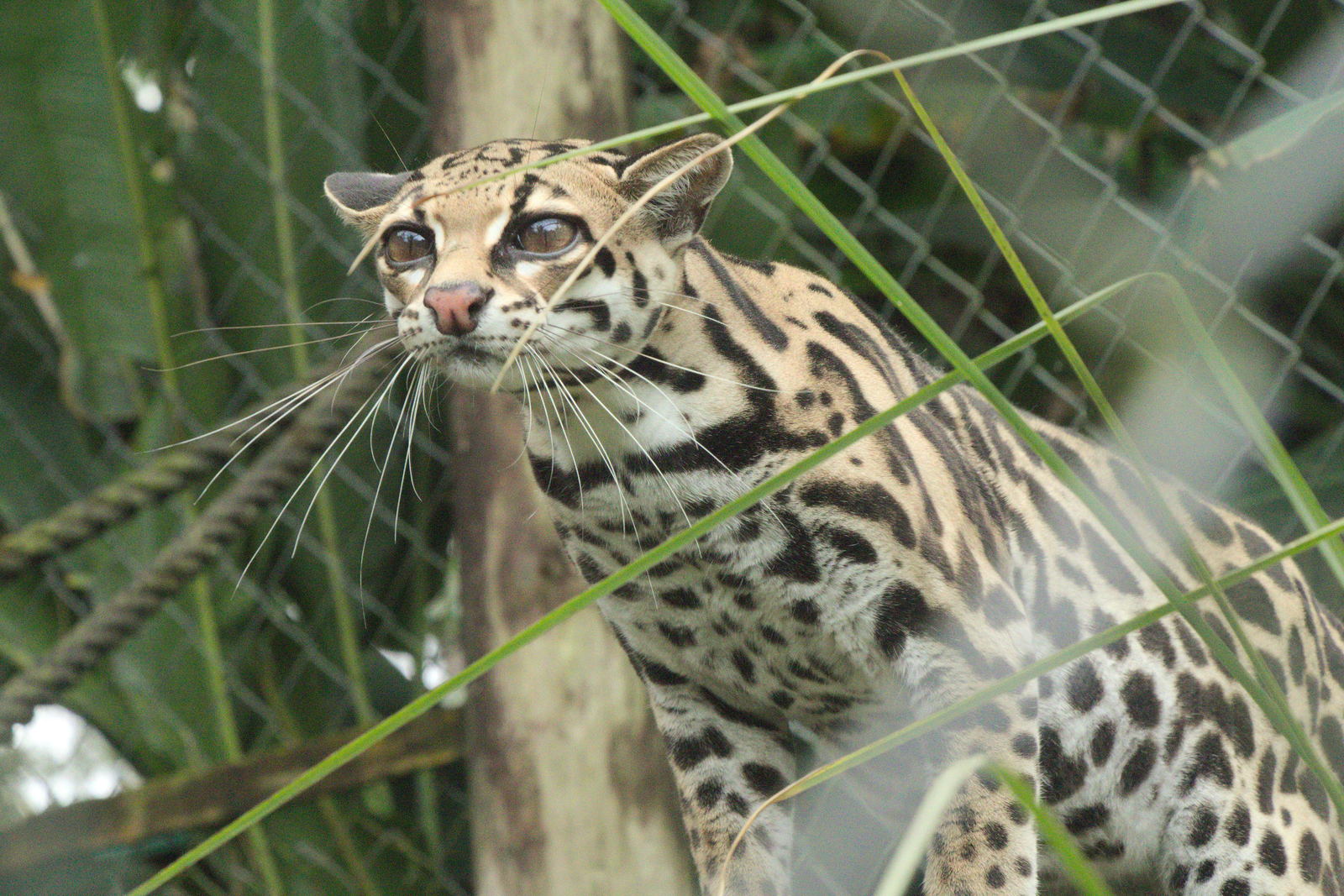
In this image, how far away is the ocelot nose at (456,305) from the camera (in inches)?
53.7

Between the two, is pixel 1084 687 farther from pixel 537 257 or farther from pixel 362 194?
pixel 362 194

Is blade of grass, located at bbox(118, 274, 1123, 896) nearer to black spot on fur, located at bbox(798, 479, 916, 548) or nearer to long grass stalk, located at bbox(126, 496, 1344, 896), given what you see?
long grass stalk, located at bbox(126, 496, 1344, 896)

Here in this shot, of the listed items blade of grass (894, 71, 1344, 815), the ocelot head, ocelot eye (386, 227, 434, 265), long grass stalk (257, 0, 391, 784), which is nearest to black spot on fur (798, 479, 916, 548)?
the ocelot head

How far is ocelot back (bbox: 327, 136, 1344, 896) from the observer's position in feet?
4.81

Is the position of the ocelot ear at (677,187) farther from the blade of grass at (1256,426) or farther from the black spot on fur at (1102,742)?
the black spot on fur at (1102,742)

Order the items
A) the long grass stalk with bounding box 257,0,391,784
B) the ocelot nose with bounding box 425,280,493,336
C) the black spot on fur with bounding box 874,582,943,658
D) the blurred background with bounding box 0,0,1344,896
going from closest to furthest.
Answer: the ocelot nose with bounding box 425,280,493,336
the black spot on fur with bounding box 874,582,943,658
the blurred background with bounding box 0,0,1344,896
the long grass stalk with bounding box 257,0,391,784

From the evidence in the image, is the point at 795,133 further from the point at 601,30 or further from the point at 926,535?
the point at 926,535

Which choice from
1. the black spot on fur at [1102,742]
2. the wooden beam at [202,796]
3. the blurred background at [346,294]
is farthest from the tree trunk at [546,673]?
the black spot on fur at [1102,742]

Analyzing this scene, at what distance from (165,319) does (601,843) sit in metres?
1.83

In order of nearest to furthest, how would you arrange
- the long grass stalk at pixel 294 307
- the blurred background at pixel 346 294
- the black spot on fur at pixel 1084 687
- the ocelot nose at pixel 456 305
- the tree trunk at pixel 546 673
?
the ocelot nose at pixel 456 305 < the black spot on fur at pixel 1084 687 < the tree trunk at pixel 546 673 < the blurred background at pixel 346 294 < the long grass stalk at pixel 294 307

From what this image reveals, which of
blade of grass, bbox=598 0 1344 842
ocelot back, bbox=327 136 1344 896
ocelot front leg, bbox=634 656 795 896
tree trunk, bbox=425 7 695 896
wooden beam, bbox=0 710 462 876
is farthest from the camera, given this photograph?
wooden beam, bbox=0 710 462 876

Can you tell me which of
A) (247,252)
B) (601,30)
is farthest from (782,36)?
(247,252)

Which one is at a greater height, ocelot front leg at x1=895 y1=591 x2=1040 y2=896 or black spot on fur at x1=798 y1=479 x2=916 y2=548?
black spot on fur at x1=798 y1=479 x2=916 y2=548

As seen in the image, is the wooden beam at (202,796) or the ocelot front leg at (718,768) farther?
the wooden beam at (202,796)
